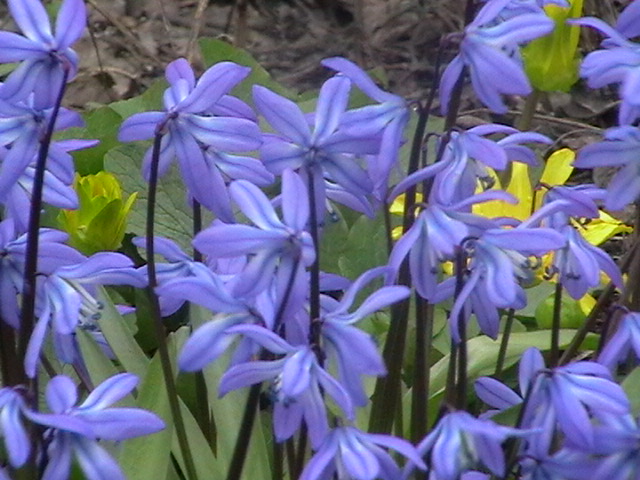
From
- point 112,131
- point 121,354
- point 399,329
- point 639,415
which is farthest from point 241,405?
point 112,131

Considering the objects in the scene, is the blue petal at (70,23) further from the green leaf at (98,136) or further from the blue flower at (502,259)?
the green leaf at (98,136)

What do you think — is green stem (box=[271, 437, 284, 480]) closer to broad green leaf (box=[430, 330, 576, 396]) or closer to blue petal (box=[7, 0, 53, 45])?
blue petal (box=[7, 0, 53, 45])

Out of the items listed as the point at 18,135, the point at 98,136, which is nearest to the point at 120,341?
the point at 18,135

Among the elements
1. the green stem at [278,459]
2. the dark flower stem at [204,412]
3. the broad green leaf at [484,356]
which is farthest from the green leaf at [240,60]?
the green stem at [278,459]

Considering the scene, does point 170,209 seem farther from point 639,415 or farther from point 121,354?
point 639,415

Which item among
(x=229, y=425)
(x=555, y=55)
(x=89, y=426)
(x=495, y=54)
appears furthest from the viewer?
(x=555, y=55)

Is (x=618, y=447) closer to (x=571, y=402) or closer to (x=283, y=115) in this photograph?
(x=571, y=402)
